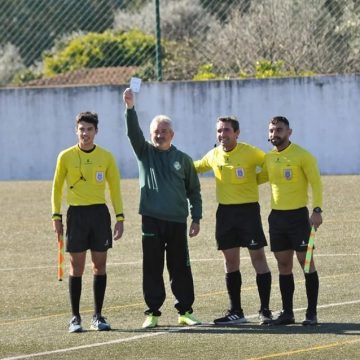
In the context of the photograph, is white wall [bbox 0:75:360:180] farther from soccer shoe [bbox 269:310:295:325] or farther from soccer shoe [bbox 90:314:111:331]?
soccer shoe [bbox 90:314:111:331]

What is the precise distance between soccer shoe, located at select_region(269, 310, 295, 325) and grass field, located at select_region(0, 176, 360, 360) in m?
0.16

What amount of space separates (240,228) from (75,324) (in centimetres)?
176

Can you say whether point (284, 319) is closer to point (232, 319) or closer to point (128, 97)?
point (232, 319)

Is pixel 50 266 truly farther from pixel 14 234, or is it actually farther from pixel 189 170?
pixel 189 170

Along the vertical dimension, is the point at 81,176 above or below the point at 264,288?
above

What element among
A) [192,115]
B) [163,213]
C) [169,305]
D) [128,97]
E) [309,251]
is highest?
[192,115]

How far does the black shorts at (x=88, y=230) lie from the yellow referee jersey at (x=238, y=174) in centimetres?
115

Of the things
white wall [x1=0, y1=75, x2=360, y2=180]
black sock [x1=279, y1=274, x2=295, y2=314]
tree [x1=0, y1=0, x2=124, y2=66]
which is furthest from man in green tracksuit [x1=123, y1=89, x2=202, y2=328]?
tree [x1=0, y1=0, x2=124, y2=66]

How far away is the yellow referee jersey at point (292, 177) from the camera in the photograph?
11789 millimetres

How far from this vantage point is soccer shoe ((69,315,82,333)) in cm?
1159

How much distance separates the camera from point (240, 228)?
1213 cm

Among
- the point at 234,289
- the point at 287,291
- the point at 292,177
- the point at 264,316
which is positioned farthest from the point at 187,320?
the point at 292,177

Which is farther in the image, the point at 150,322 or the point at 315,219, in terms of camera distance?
the point at 150,322

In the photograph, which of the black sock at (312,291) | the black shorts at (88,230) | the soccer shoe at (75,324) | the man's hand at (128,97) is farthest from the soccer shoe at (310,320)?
the man's hand at (128,97)
